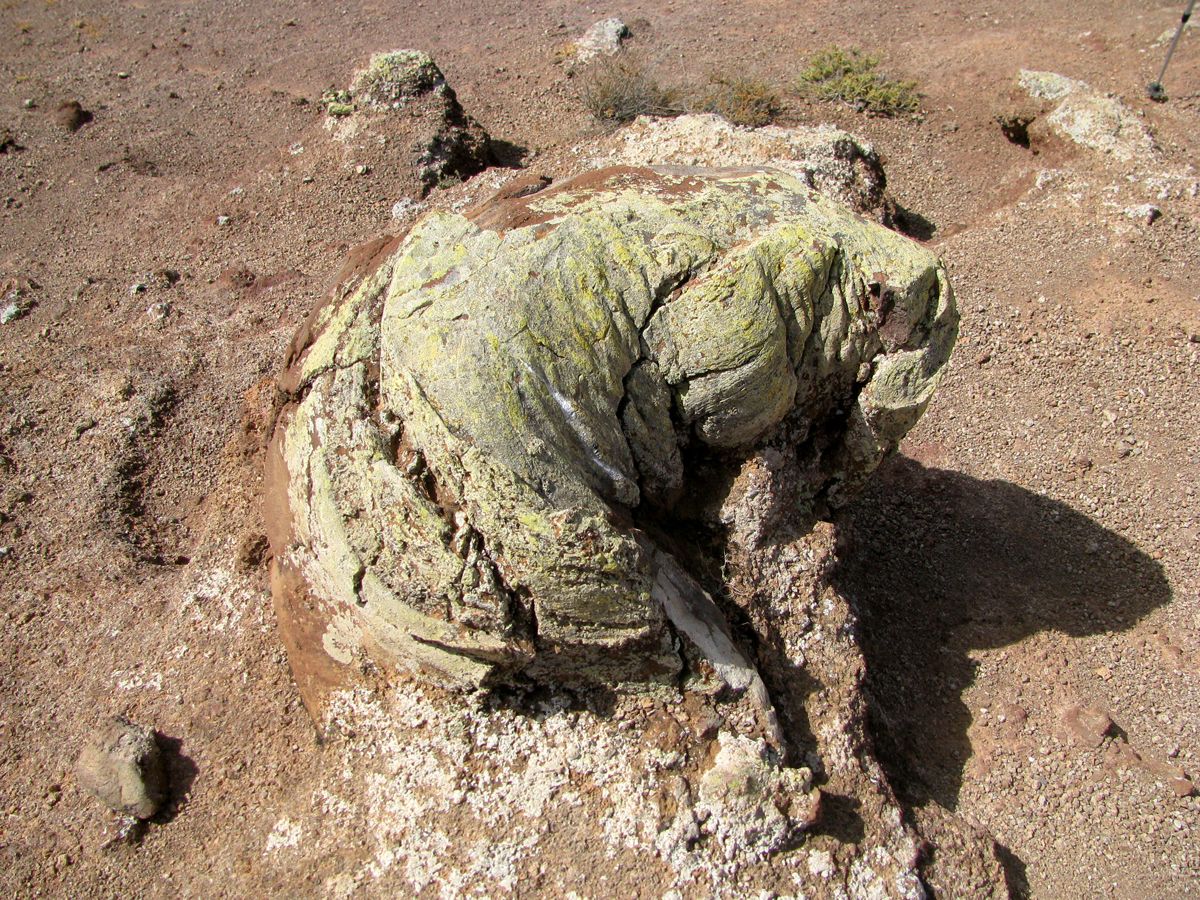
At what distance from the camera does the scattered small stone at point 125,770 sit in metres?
3.59

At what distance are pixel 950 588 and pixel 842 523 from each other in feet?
2.73

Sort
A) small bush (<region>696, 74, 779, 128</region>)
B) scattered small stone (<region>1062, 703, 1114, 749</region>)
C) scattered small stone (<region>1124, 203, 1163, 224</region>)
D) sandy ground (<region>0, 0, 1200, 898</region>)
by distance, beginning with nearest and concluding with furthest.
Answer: sandy ground (<region>0, 0, 1200, 898</region>) → scattered small stone (<region>1062, 703, 1114, 749</region>) → scattered small stone (<region>1124, 203, 1163, 224</region>) → small bush (<region>696, 74, 779, 128</region>)

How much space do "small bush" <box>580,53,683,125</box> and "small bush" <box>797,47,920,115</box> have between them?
60.6 inches

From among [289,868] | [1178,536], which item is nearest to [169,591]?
[289,868]

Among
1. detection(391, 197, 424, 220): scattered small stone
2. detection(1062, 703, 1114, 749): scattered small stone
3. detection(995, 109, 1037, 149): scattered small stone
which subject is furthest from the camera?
detection(995, 109, 1037, 149): scattered small stone

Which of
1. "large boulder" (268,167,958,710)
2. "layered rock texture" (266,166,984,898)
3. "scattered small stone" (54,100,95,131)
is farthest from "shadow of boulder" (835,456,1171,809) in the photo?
"scattered small stone" (54,100,95,131)

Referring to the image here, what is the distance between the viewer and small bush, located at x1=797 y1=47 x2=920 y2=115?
897 cm

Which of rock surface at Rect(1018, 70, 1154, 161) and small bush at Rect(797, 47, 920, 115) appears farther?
small bush at Rect(797, 47, 920, 115)

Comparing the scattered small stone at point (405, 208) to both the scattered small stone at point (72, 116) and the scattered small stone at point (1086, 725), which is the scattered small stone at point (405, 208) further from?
the scattered small stone at point (1086, 725)

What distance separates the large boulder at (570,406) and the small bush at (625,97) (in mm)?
5610

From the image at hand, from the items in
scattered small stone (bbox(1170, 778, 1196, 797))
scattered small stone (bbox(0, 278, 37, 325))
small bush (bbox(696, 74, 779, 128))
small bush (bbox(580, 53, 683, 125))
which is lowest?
scattered small stone (bbox(1170, 778, 1196, 797))

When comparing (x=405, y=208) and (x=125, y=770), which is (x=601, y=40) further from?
(x=125, y=770)

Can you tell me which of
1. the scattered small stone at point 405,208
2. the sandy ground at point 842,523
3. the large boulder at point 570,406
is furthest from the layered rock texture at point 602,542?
the scattered small stone at point 405,208

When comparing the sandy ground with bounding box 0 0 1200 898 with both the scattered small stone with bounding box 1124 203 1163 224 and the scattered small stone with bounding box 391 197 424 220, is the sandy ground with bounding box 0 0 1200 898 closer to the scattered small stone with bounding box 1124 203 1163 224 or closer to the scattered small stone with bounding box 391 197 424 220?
the scattered small stone with bounding box 1124 203 1163 224
